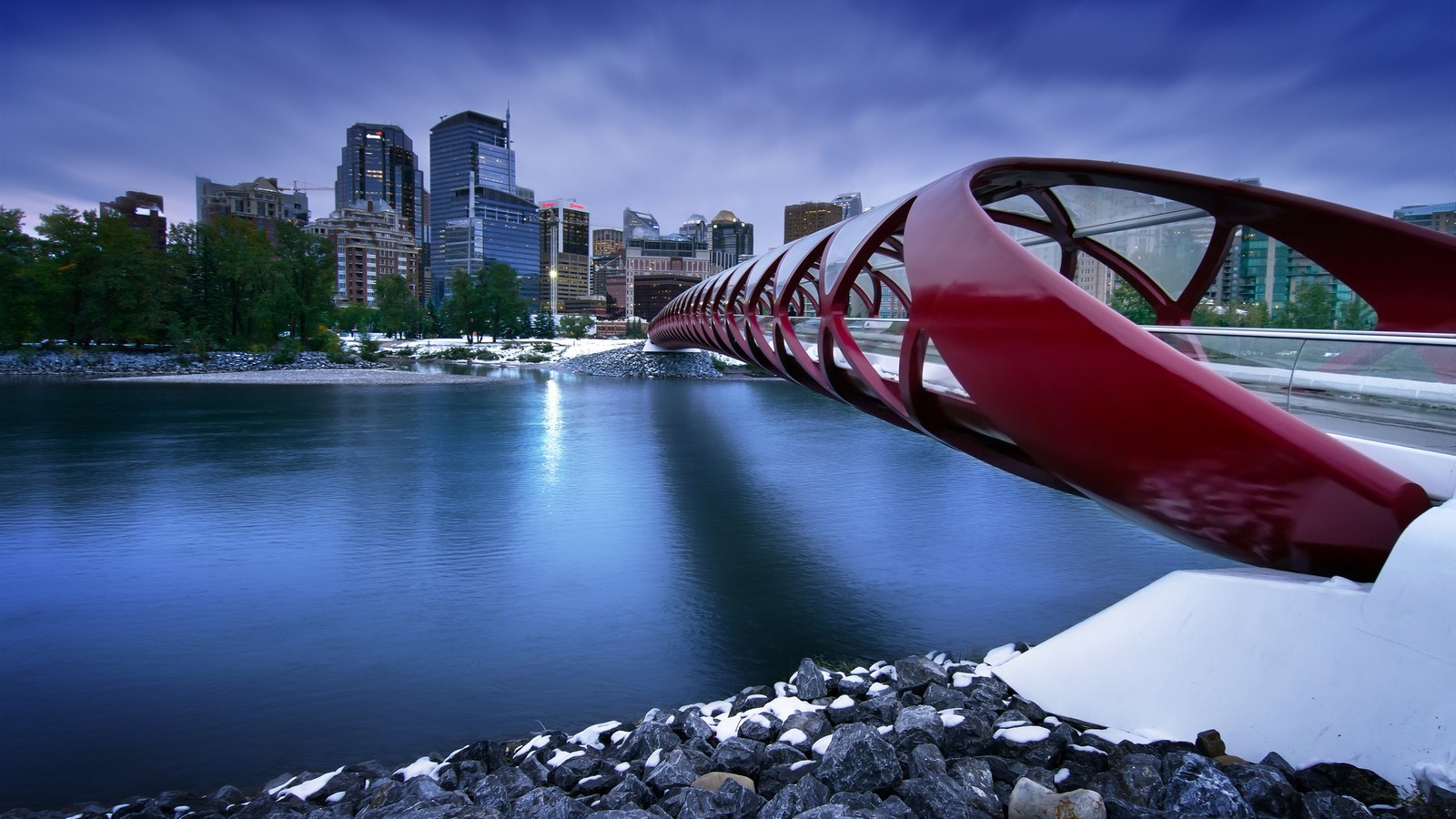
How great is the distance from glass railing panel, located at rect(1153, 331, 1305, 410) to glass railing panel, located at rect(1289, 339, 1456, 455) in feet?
0.21

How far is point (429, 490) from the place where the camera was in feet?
43.8

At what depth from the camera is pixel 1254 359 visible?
12.8 feet

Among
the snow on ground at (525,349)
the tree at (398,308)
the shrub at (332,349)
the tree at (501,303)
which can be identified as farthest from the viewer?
the tree at (398,308)

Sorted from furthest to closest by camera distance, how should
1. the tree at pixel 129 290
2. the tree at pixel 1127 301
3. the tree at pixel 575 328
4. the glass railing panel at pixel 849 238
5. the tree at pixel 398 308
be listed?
the tree at pixel 575 328
the tree at pixel 398 308
the tree at pixel 129 290
the tree at pixel 1127 301
the glass railing panel at pixel 849 238

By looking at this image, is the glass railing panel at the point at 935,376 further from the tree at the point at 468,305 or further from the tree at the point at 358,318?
the tree at the point at 358,318

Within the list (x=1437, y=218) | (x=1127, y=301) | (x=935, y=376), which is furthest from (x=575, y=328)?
(x=935, y=376)

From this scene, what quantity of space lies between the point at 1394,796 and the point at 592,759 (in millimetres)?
3660

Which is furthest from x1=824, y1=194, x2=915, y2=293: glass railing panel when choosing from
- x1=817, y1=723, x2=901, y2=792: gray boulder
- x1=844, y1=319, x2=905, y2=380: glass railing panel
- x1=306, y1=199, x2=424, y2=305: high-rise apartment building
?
x1=306, y1=199, x2=424, y2=305: high-rise apartment building

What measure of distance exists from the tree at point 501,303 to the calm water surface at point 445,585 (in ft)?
186

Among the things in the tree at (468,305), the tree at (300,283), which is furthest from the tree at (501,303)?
the tree at (300,283)

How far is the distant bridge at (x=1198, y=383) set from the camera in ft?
10.6

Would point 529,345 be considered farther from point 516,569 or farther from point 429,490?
point 516,569

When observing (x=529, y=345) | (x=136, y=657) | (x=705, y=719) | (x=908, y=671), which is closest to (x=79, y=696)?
(x=136, y=657)

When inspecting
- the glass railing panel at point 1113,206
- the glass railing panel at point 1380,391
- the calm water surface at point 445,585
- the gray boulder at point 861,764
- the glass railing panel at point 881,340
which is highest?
the glass railing panel at point 1113,206
